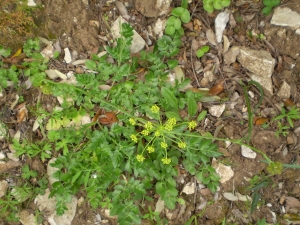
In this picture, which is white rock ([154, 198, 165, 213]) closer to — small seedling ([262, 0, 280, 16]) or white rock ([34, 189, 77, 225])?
white rock ([34, 189, 77, 225])

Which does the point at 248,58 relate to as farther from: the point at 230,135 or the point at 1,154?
the point at 1,154

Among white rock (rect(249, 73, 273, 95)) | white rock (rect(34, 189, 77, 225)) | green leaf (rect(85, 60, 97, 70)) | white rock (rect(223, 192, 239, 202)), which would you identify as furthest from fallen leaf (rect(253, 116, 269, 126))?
white rock (rect(34, 189, 77, 225))

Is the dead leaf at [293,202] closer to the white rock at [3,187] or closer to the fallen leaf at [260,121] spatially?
the fallen leaf at [260,121]

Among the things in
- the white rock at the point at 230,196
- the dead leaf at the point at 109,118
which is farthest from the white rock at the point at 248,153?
the dead leaf at the point at 109,118

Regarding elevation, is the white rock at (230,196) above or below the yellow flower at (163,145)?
below

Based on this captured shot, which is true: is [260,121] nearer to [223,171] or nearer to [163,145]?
[223,171]

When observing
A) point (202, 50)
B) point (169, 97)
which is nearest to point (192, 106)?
point (169, 97)
